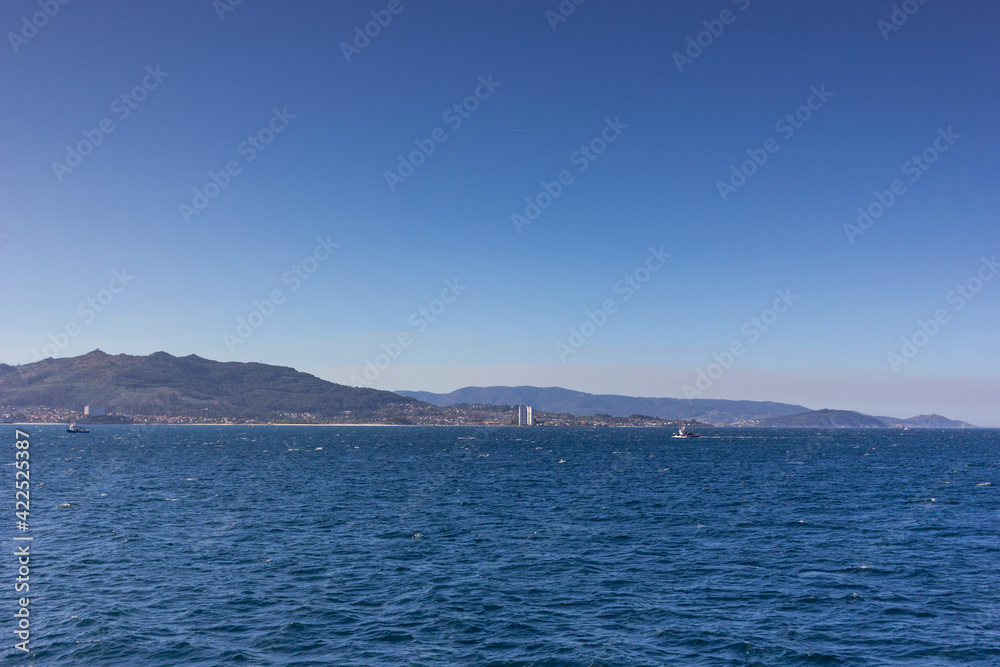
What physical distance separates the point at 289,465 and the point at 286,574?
86.2 meters

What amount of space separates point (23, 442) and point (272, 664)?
1507cm

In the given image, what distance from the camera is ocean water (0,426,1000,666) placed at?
27141 mm

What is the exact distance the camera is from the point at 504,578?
124ft

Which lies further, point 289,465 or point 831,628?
point 289,465

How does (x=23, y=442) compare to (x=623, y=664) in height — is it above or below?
above

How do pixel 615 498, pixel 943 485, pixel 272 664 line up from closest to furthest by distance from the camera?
pixel 272 664
pixel 615 498
pixel 943 485

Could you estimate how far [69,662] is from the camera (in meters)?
25.3

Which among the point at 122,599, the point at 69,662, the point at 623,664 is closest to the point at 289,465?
the point at 122,599

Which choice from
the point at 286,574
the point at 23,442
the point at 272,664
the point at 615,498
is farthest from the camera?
the point at 615,498

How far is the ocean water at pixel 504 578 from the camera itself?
1069 inches

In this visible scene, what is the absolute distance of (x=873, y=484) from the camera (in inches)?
3521

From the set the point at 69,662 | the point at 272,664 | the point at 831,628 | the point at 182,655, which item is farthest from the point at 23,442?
the point at 831,628

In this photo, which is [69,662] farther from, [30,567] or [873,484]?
[873,484]

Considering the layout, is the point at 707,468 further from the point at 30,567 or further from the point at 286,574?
the point at 30,567
